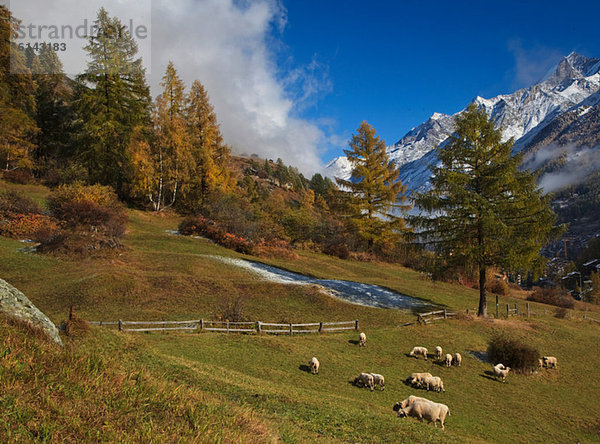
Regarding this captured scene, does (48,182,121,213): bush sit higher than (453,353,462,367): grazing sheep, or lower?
higher

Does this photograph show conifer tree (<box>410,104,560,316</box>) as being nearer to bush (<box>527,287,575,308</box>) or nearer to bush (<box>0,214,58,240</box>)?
bush (<box>527,287,575,308</box>)

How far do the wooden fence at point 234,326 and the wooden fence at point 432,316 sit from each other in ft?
15.8

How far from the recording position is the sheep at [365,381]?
12.2 meters

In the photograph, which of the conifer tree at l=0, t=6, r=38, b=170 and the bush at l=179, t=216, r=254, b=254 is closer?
the bush at l=179, t=216, r=254, b=254

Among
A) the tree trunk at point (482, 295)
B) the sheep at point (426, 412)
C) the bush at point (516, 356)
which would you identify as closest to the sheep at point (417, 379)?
the sheep at point (426, 412)

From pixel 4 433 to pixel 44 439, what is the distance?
35cm

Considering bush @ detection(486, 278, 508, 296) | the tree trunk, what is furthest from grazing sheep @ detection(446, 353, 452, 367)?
bush @ detection(486, 278, 508, 296)

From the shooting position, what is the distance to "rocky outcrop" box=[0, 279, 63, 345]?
5.95m

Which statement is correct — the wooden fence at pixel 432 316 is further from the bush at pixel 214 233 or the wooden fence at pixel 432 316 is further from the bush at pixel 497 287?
the bush at pixel 497 287

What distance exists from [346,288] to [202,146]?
99.8ft

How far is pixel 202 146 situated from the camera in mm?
45844

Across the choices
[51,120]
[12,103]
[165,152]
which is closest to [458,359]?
[165,152]

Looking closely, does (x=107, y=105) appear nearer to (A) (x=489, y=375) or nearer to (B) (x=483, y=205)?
(B) (x=483, y=205)

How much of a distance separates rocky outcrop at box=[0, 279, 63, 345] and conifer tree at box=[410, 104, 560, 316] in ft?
71.4
